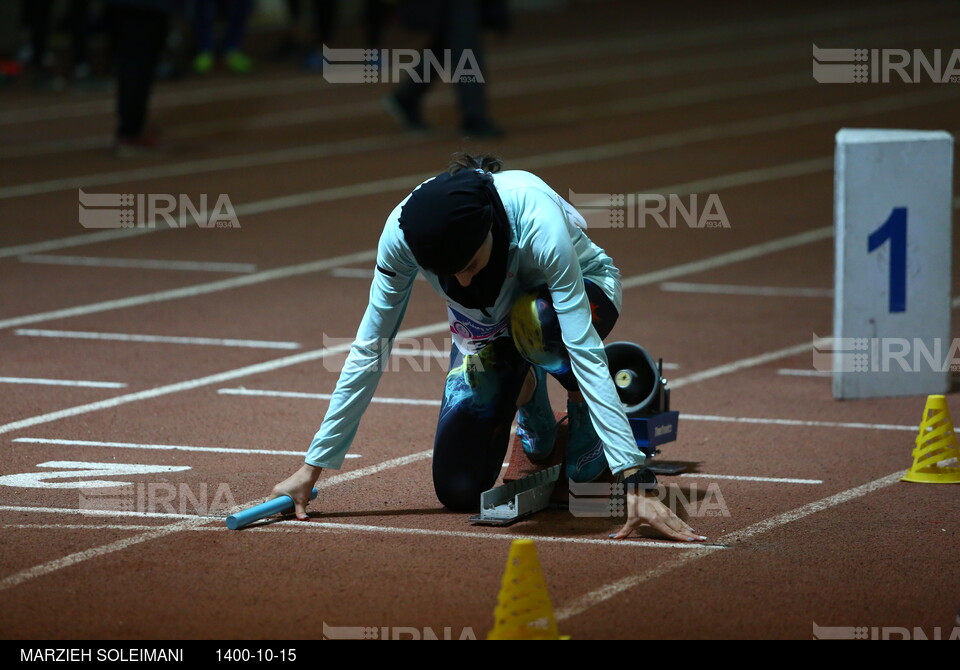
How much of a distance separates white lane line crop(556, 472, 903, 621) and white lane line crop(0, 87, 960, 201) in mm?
9532

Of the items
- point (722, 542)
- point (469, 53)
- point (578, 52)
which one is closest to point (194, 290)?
point (722, 542)

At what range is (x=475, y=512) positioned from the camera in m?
6.30

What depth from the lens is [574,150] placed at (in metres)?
17.4

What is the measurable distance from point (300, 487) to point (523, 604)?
1.67 metres

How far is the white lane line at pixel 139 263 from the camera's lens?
39.2 ft

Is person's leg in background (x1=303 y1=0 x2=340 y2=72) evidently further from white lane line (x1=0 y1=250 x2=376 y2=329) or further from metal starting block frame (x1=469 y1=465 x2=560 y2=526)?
metal starting block frame (x1=469 y1=465 x2=560 y2=526)

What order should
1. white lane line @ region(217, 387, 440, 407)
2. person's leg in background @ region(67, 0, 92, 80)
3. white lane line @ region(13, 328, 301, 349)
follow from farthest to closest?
person's leg in background @ region(67, 0, 92, 80) → white lane line @ region(13, 328, 301, 349) → white lane line @ region(217, 387, 440, 407)

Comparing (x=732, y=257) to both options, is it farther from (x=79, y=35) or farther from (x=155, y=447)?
(x=79, y=35)

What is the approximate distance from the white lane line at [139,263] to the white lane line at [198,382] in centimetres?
245

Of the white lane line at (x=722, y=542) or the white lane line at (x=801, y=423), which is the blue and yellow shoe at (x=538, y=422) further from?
the white lane line at (x=801, y=423)

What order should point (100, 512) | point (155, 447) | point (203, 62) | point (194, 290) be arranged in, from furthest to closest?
point (203, 62) < point (194, 290) < point (155, 447) < point (100, 512)

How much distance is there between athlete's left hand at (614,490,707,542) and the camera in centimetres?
557

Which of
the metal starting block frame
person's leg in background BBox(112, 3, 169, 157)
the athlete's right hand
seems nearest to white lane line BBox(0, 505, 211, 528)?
the athlete's right hand

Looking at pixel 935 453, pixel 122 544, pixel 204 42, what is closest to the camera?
pixel 122 544
